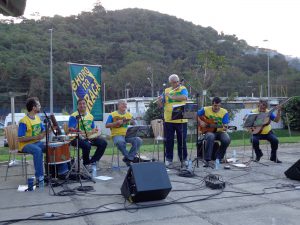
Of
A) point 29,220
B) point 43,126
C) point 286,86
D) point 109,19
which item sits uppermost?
point 109,19

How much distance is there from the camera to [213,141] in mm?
7617

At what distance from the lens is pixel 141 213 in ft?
14.4

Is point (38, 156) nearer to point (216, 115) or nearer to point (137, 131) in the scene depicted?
point (137, 131)

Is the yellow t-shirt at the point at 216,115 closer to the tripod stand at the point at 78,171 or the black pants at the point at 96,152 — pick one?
the black pants at the point at 96,152

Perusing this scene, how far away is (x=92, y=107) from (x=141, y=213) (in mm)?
5108

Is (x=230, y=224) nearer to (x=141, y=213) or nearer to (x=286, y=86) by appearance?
(x=141, y=213)

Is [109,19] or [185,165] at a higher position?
[109,19]

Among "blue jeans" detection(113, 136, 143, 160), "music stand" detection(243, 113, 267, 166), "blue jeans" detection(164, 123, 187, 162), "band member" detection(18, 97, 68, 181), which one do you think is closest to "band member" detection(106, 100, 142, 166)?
"blue jeans" detection(113, 136, 143, 160)

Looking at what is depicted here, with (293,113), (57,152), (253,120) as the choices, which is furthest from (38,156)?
(293,113)

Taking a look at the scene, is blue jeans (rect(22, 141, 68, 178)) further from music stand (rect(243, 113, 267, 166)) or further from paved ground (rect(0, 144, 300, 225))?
music stand (rect(243, 113, 267, 166))

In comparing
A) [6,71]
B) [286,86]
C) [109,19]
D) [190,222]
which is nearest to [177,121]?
[190,222]

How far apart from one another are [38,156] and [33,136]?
15.4 inches

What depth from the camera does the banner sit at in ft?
28.4

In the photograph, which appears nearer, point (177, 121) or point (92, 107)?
point (177, 121)
